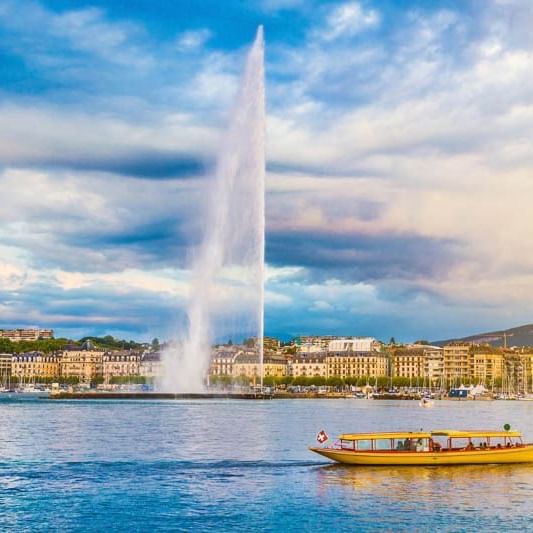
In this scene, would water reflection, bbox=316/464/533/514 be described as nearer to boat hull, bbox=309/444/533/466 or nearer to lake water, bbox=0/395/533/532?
lake water, bbox=0/395/533/532

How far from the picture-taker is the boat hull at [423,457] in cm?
4494

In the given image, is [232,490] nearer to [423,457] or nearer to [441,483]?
[441,483]

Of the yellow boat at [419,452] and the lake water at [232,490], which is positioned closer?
the lake water at [232,490]

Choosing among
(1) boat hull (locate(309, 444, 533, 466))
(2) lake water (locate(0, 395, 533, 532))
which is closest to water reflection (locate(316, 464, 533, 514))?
(2) lake water (locate(0, 395, 533, 532))

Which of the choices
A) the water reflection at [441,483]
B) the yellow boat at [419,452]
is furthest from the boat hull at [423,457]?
the water reflection at [441,483]

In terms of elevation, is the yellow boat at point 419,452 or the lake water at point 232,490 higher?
the yellow boat at point 419,452

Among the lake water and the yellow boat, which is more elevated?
the yellow boat

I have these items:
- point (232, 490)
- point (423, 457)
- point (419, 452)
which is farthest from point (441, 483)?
point (232, 490)

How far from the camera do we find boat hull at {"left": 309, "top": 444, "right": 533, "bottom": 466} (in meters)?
44.9

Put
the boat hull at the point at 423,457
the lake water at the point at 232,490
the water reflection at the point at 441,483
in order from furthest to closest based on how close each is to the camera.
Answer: the boat hull at the point at 423,457, the water reflection at the point at 441,483, the lake water at the point at 232,490

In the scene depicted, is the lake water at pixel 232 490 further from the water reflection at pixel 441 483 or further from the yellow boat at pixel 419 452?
the yellow boat at pixel 419 452

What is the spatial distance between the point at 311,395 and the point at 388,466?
452 ft

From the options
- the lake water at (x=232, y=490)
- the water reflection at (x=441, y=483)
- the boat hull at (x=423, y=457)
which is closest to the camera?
the lake water at (x=232, y=490)

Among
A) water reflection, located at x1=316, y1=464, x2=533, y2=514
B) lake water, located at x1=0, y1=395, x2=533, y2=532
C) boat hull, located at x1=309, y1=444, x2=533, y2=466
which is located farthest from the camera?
boat hull, located at x1=309, y1=444, x2=533, y2=466
